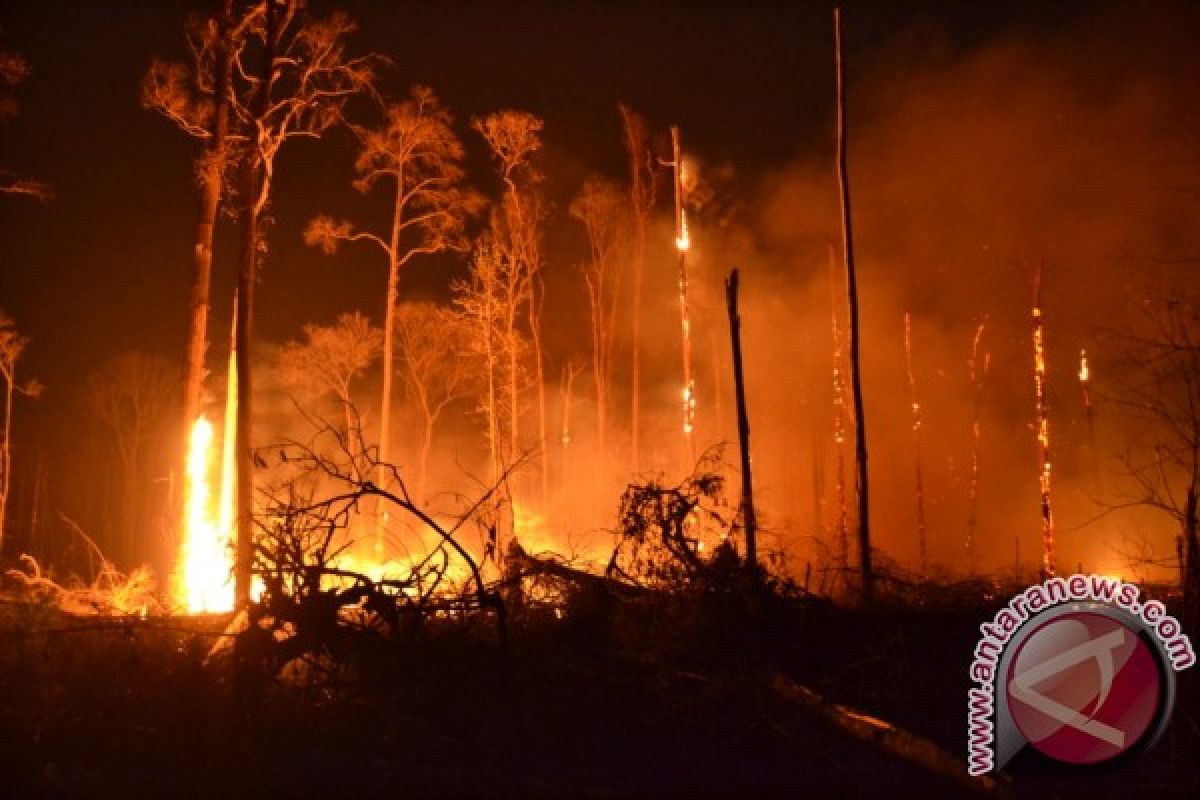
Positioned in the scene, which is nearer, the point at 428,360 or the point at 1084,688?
the point at 1084,688

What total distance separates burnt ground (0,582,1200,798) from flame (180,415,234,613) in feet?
12.9

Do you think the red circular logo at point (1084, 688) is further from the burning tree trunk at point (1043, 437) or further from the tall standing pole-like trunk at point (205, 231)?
Result: the burning tree trunk at point (1043, 437)

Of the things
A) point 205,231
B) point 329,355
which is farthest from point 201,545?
point 329,355

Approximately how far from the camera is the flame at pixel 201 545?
510 inches

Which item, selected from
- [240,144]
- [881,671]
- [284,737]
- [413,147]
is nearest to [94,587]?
[284,737]

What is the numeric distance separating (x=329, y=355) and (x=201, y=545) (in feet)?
59.6

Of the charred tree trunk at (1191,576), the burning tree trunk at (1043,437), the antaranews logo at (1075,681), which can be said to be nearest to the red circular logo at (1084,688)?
the antaranews logo at (1075,681)

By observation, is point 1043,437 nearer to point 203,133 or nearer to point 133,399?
point 203,133

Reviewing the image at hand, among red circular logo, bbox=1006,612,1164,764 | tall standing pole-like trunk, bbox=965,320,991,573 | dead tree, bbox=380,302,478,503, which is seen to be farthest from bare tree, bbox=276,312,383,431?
red circular logo, bbox=1006,612,1164,764

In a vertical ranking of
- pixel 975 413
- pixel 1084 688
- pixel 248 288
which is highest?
pixel 975 413

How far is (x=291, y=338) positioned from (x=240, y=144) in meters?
18.7

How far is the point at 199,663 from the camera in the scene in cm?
797

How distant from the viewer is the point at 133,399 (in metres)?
47.0

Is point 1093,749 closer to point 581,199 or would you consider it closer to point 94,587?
point 94,587
